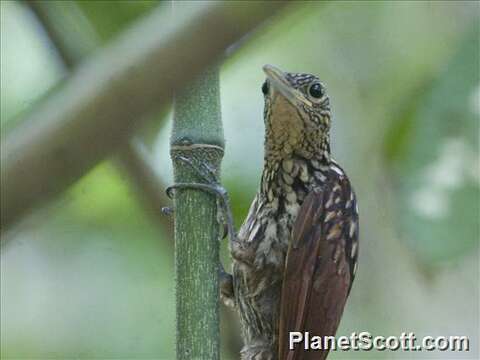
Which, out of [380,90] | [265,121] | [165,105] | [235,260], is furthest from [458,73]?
[165,105]

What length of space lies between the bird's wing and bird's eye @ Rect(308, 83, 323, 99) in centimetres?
31

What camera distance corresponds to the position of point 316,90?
9.12 ft

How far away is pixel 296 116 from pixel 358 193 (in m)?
0.60

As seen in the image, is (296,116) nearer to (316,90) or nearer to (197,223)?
(316,90)

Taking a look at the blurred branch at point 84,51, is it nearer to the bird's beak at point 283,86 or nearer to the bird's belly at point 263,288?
the bird's beak at point 283,86

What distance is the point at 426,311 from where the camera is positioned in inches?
130

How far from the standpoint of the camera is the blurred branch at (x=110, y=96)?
936 mm

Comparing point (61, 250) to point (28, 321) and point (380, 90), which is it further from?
point (380, 90)

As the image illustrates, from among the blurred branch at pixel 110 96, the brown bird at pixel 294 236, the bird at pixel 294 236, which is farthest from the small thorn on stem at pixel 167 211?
the blurred branch at pixel 110 96

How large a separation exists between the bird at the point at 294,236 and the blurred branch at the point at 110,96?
54.4 inches

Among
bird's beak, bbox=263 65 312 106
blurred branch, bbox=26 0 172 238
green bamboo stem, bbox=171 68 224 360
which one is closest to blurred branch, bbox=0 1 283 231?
blurred branch, bbox=26 0 172 238

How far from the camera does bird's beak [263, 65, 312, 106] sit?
97.7 inches

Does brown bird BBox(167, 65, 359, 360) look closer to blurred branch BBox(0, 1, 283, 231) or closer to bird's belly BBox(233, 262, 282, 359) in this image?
bird's belly BBox(233, 262, 282, 359)

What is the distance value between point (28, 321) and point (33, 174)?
1.89 meters
